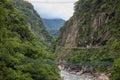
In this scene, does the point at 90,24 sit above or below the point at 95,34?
above

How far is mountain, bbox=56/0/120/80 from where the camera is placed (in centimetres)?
7812

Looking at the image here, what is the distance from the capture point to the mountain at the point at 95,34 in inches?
3076

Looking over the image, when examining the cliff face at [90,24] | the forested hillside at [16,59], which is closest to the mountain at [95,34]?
the cliff face at [90,24]

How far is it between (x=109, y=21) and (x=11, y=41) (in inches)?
1745

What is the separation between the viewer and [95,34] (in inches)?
3617

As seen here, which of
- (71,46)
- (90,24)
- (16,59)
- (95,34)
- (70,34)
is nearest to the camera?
(16,59)

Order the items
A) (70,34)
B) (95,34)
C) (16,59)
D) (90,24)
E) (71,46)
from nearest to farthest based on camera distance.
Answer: (16,59)
(95,34)
(90,24)
(71,46)
(70,34)

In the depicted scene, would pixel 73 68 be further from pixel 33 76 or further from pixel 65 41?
pixel 33 76

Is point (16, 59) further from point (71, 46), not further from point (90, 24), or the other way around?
point (71, 46)

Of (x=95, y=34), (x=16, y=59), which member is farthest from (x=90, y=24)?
(x=16, y=59)

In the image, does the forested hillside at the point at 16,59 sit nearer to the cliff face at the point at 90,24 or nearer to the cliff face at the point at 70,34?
the cliff face at the point at 90,24

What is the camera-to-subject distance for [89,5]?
108m

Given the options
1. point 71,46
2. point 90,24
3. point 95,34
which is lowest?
point 71,46

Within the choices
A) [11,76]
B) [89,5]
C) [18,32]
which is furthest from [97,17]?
[11,76]
